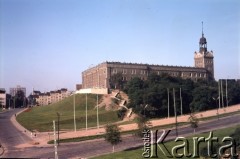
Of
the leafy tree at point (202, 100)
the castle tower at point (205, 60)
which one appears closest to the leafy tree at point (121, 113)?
the leafy tree at point (202, 100)

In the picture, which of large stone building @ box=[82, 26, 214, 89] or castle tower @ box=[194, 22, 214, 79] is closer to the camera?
large stone building @ box=[82, 26, 214, 89]

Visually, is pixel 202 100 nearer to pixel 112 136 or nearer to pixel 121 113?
pixel 121 113

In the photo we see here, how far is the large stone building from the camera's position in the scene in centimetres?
15462

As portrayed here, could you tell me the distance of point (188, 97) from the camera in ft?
339

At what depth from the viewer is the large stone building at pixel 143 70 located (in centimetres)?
15462

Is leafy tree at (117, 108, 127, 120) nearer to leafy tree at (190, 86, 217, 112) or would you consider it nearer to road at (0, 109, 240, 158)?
leafy tree at (190, 86, 217, 112)

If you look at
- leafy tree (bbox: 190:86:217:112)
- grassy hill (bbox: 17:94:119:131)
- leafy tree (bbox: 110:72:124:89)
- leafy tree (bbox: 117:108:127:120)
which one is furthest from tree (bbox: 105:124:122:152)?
leafy tree (bbox: 110:72:124:89)

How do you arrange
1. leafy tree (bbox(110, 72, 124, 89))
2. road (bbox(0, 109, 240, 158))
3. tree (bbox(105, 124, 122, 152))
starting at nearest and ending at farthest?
1. road (bbox(0, 109, 240, 158))
2. tree (bbox(105, 124, 122, 152))
3. leafy tree (bbox(110, 72, 124, 89))

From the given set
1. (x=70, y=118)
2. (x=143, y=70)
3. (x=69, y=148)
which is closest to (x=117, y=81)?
(x=143, y=70)

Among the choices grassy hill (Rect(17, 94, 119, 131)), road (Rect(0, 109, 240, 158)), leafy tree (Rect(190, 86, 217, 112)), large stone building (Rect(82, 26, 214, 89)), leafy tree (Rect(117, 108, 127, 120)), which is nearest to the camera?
road (Rect(0, 109, 240, 158))

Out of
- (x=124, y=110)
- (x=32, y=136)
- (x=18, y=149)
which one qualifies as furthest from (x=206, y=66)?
(x=18, y=149)

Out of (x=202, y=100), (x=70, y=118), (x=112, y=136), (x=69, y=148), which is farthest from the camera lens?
(x=202, y=100)

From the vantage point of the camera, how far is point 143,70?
540 feet

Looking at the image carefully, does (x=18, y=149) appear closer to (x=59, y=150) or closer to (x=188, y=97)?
(x=59, y=150)
